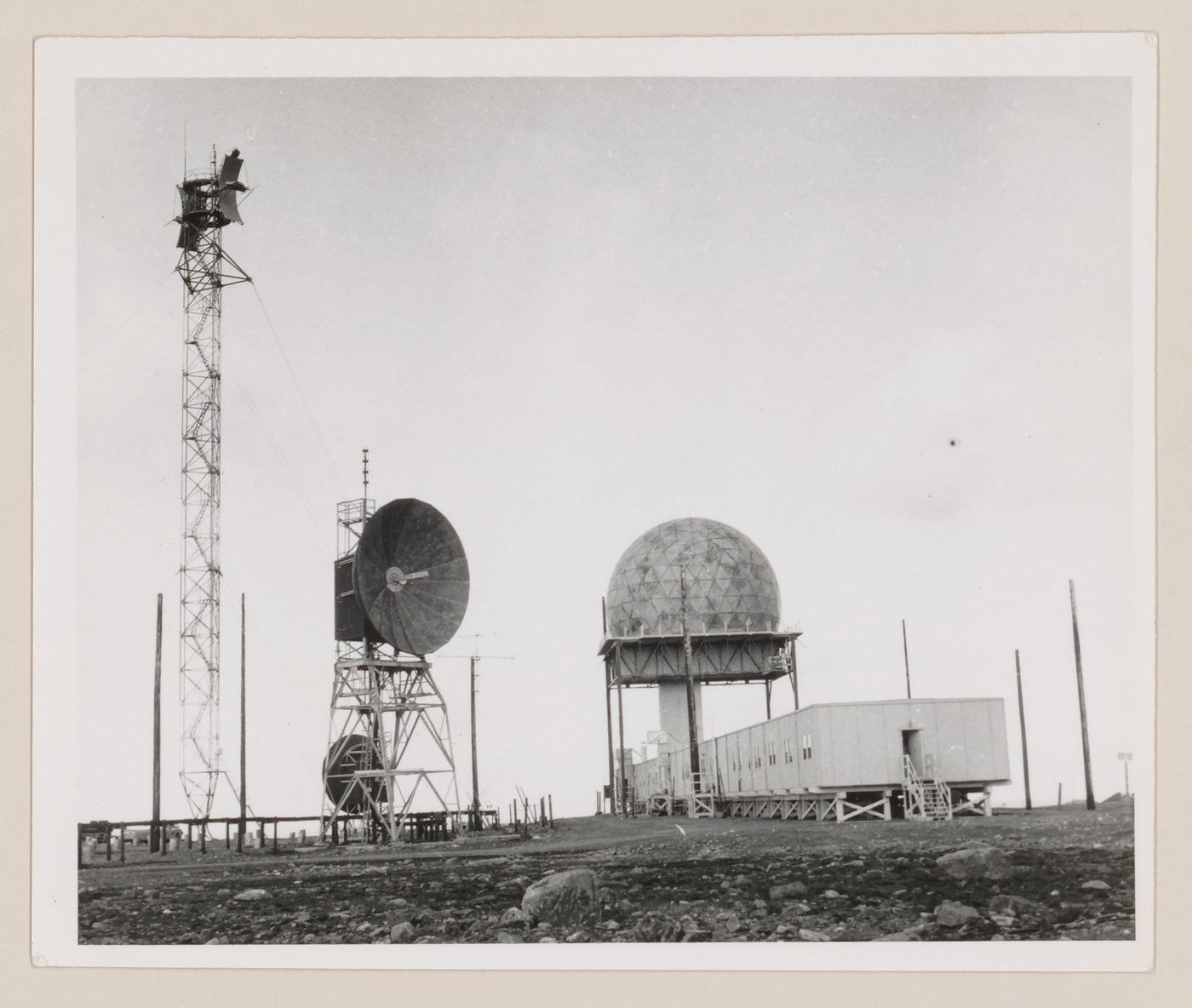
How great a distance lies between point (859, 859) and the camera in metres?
21.0

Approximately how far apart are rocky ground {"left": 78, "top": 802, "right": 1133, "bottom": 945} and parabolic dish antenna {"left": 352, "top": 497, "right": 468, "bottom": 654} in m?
10.9

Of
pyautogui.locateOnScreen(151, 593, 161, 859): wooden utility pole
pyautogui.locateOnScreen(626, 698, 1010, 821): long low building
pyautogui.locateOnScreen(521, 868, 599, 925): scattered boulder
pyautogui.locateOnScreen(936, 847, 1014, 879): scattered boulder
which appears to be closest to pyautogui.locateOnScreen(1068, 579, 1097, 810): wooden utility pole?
pyautogui.locateOnScreen(626, 698, 1010, 821): long low building

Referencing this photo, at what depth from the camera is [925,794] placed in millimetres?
29703

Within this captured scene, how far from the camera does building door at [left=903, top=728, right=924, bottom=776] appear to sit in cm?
2992

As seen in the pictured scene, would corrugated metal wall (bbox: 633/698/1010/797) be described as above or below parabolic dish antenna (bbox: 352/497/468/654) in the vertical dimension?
below

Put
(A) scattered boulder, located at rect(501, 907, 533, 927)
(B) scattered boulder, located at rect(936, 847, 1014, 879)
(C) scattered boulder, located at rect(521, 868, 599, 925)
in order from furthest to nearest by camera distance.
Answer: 1. (B) scattered boulder, located at rect(936, 847, 1014, 879)
2. (C) scattered boulder, located at rect(521, 868, 599, 925)
3. (A) scattered boulder, located at rect(501, 907, 533, 927)

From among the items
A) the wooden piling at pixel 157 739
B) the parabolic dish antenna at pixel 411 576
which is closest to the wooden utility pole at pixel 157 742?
the wooden piling at pixel 157 739

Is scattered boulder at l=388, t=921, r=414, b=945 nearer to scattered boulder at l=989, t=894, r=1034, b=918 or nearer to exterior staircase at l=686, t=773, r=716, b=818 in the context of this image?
scattered boulder at l=989, t=894, r=1034, b=918

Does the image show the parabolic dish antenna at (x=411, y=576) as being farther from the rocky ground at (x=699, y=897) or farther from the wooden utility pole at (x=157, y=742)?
the rocky ground at (x=699, y=897)

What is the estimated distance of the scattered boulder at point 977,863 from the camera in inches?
747

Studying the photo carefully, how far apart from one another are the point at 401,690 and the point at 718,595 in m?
15.6

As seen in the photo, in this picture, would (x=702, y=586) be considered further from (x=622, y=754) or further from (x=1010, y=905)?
(x=1010, y=905)

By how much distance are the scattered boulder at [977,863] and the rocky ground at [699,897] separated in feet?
0.09

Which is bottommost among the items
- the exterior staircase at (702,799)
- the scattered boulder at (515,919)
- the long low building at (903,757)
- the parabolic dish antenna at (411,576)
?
the exterior staircase at (702,799)
